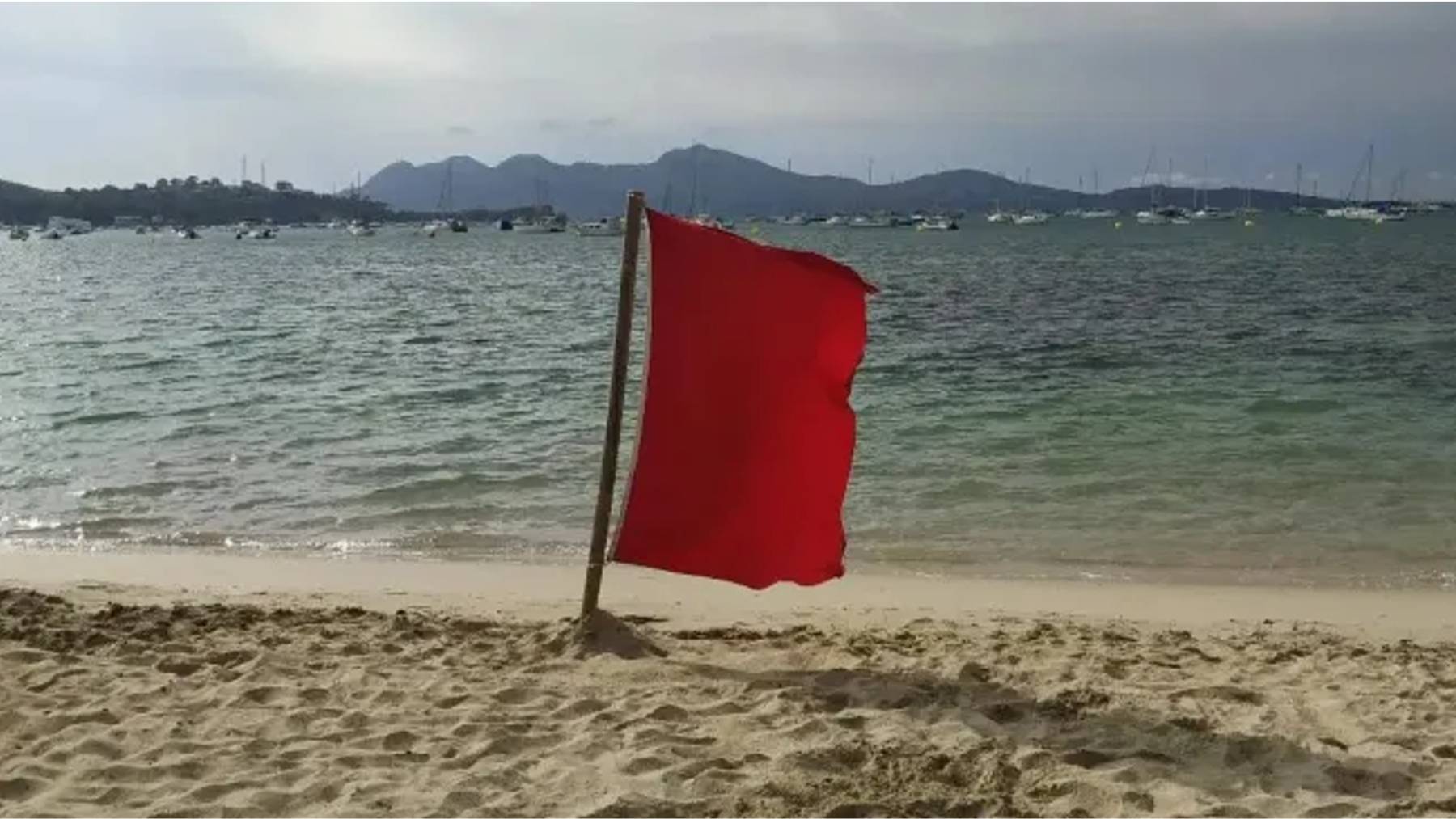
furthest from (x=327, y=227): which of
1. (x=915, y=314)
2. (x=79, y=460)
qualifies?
(x=79, y=460)

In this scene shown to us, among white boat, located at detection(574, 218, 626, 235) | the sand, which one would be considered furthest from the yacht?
the sand

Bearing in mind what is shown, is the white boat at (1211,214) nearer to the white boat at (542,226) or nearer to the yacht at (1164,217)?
the yacht at (1164,217)

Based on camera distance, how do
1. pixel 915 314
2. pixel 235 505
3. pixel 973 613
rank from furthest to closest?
1. pixel 915 314
2. pixel 235 505
3. pixel 973 613

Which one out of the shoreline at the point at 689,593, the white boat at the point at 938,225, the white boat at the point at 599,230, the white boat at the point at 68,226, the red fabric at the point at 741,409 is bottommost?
the shoreline at the point at 689,593

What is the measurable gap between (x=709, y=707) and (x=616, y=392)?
1.76 meters

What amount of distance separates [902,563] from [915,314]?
→ 23.4 m

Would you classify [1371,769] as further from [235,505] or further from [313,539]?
[235,505]

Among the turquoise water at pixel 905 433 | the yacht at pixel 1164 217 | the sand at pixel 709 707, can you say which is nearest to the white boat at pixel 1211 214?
the yacht at pixel 1164 217

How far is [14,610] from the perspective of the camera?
7141 mm

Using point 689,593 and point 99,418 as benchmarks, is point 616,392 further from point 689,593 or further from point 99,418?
point 99,418

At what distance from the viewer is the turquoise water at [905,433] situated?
10352mm

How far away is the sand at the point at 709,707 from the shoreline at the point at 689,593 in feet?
0.19

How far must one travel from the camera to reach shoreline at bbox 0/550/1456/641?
7824 mm

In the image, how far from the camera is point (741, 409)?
6359 millimetres
